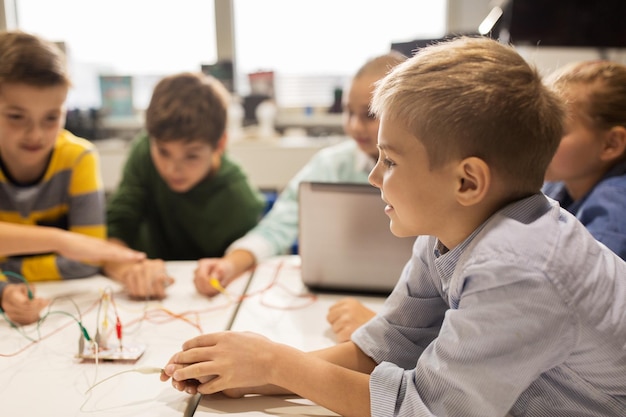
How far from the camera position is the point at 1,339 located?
36.9 inches

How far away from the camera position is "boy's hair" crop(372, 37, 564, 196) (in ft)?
2.06

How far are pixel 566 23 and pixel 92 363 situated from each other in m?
2.39

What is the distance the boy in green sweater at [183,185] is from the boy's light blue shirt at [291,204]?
105 millimetres

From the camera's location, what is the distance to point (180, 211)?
1.67 metres

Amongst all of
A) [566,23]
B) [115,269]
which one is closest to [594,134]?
[115,269]

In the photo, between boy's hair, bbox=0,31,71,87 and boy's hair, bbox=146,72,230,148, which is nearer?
boy's hair, bbox=0,31,71,87

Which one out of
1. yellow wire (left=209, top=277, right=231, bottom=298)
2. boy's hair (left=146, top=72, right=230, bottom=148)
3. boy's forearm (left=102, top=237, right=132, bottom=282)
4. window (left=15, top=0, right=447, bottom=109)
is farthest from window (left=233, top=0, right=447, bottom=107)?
yellow wire (left=209, top=277, right=231, bottom=298)

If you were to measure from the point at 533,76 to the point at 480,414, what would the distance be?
0.41 meters

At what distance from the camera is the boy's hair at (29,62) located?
1.21 meters

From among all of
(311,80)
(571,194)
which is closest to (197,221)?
(571,194)

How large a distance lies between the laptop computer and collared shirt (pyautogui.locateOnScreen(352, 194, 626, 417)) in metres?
0.37

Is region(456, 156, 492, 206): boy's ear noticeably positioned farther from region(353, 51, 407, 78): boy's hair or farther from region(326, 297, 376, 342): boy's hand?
region(353, 51, 407, 78): boy's hair

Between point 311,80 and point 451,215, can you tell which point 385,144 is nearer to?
point 451,215

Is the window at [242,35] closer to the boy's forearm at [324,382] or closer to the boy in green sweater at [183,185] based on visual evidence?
the boy in green sweater at [183,185]
